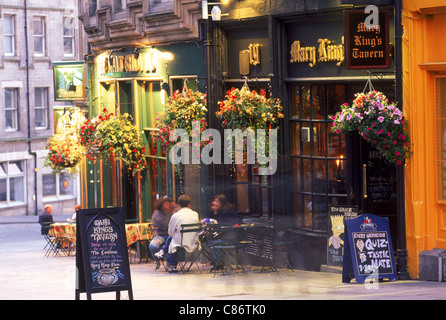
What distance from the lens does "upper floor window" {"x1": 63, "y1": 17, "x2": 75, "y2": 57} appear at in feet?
144

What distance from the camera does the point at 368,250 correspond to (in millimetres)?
12375

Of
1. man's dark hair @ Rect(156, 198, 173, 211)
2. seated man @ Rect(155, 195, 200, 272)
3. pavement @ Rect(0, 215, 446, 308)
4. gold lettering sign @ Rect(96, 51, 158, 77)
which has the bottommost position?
pavement @ Rect(0, 215, 446, 308)

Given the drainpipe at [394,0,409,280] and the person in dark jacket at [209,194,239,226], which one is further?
the person in dark jacket at [209,194,239,226]

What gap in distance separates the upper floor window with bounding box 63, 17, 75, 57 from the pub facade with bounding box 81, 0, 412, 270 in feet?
82.1

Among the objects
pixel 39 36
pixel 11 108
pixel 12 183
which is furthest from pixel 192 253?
pixel 39 36

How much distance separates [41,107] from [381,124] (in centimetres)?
3170

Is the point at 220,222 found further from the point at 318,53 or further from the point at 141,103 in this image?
the point at 141,103

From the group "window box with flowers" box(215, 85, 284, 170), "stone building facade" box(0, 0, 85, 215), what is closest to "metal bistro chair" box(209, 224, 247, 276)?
"window box with flowers" box(215, 85, 284, 170)

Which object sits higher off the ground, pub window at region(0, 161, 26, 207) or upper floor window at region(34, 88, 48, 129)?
upper floor window at region(34, 88, 48, 129)

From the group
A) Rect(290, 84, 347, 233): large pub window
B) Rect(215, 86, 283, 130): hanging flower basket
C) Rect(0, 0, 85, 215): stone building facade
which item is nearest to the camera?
Rect(290, 84, 347, 233): large pub window

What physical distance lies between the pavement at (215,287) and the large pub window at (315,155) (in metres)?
1.00

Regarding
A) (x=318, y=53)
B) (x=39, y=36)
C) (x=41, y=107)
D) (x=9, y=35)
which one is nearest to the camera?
(x=318, y=53)

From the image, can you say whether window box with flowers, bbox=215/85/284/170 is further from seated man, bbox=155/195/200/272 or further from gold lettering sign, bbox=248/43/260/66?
seated man, bbox=155/195/200/272

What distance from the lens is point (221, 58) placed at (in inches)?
658
